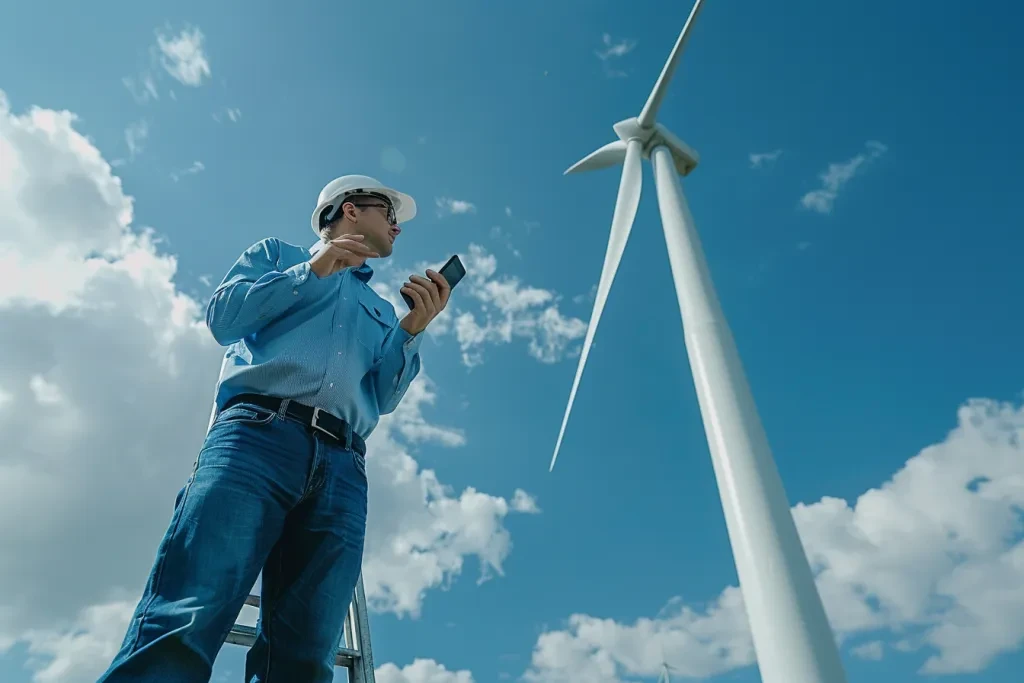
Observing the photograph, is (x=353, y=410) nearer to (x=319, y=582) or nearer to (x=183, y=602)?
(x=319, y=582)

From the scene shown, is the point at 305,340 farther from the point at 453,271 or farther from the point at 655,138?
the point at 655,138

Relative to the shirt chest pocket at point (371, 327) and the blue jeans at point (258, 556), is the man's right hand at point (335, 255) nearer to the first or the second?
the shirt chest pocket at point (371, 327)

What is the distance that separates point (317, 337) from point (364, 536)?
956 mm

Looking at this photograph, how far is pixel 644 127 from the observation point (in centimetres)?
878

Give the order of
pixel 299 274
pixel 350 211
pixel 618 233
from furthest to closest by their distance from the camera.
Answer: pixel 618 233, pixel 350 211, pixel 299 274

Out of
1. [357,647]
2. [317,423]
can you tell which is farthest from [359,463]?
[357,647]

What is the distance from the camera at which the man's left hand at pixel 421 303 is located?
143 inches

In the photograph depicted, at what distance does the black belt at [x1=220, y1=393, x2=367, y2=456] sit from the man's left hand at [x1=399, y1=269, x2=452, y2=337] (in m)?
0.68

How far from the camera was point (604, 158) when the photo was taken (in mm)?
10305

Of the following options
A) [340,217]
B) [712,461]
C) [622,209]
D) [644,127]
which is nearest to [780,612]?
[712,461]

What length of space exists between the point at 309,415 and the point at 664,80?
713 centimetres

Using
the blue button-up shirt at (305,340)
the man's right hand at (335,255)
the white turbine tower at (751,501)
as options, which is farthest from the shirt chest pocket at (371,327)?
the white turbine tower at (751,501)

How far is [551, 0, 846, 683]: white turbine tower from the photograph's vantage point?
2.40 m

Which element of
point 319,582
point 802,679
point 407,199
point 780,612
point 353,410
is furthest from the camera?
point 407,199
